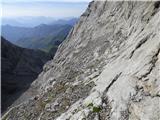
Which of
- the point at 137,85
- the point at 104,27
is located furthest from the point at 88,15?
the point at 137,85

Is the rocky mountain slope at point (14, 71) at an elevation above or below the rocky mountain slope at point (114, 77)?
above

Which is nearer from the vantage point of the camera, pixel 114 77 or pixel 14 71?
pixel 114 77

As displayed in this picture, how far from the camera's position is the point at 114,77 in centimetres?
3447

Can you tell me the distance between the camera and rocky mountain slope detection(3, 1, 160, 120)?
28.6m

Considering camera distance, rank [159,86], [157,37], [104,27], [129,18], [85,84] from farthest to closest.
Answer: [104,27] → [129,18] → [85,84] → [157,37] → [159,86]

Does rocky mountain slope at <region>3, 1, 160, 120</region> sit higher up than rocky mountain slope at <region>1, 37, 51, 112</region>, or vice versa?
rocky mountain slope at <region>1, 37, 51, 112</region>

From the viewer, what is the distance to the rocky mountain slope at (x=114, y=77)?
28625 millimetres

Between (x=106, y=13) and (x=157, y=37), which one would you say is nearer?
(x=157, y=37)

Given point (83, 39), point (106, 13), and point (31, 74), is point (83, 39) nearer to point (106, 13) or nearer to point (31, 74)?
point (106, 13)

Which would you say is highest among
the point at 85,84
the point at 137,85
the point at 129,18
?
the point at 129,18

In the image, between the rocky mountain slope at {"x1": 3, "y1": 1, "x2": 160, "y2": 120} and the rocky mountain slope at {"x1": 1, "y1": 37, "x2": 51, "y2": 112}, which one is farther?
the rocky mountain slope at {"x1": 1, "y1": 37, "x2": 51, "y2": 112}

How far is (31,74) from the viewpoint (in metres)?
177

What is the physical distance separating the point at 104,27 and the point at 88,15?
63.8ft

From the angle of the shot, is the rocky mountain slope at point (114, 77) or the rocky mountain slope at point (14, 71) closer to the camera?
the rocky mountain slope at point (114, 77)
